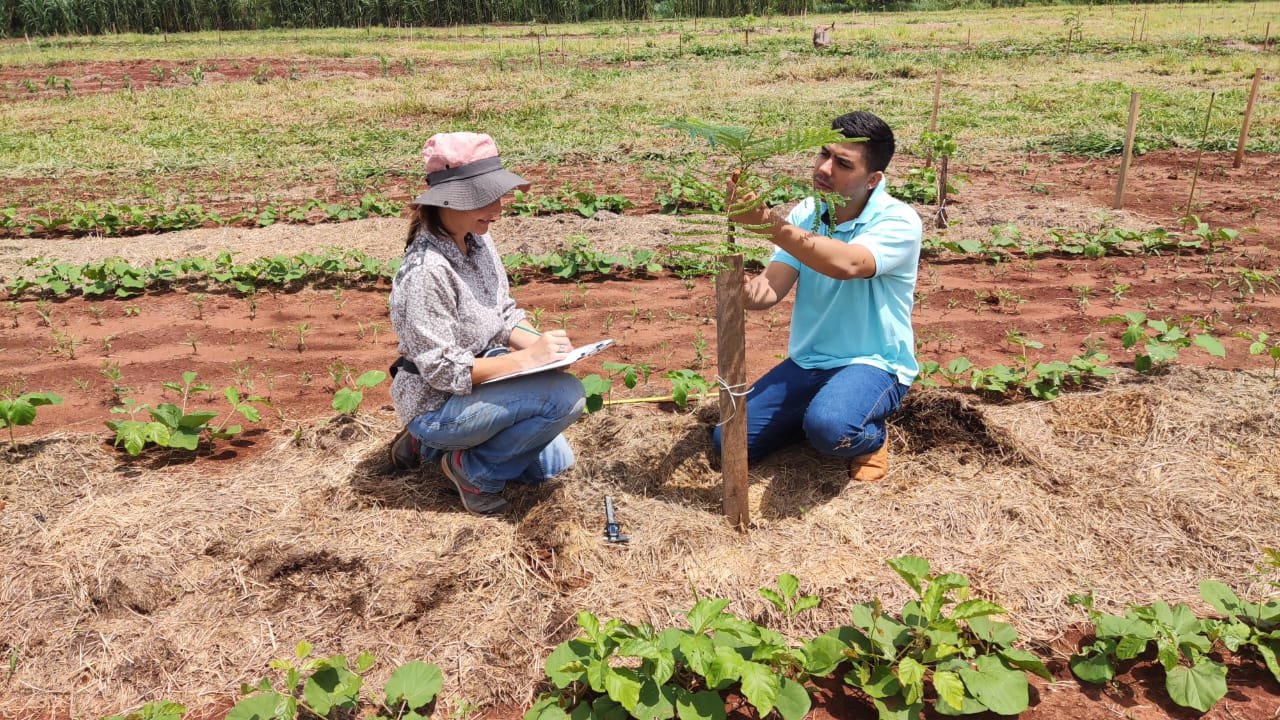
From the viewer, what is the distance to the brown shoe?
342 centimetres

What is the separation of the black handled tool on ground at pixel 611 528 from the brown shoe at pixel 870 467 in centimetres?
96

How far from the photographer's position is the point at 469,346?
3.12 meters

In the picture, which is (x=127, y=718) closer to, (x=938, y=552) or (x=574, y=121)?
(x=938, y=552)

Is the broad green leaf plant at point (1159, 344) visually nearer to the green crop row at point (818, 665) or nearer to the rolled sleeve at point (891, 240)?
the rolled sleeve at point (891, 240)

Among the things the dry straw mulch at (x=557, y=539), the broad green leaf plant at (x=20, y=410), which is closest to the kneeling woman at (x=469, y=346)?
the dry straw mulch at (x=557, y=539)

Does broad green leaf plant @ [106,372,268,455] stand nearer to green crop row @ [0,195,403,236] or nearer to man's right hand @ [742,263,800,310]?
man's right hand @ [742,263,800,310]

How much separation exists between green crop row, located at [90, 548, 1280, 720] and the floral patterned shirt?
3.03 ft

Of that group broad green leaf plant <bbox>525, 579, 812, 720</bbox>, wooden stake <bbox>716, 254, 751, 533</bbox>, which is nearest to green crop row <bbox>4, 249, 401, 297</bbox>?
wooden stake <bbox>716, 254, 751, 533</bbox>

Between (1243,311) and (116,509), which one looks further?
(1243,311)

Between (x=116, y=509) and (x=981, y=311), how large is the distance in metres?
4.66

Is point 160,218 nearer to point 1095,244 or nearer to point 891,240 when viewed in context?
point 891,240

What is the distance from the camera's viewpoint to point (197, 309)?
5.72m

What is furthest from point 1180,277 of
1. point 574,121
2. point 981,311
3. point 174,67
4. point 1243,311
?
point 174,67

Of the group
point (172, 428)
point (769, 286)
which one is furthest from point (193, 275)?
point (769, 286)
